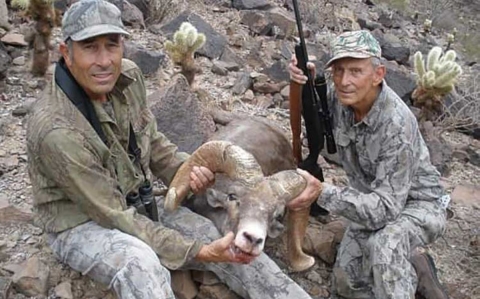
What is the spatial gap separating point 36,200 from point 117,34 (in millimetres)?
1186

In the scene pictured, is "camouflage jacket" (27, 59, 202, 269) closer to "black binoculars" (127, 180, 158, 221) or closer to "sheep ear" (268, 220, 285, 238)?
"black binoculars" (127, 180, 158, 221)

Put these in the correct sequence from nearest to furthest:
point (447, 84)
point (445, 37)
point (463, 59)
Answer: point (447, 84)
point (463, 59)
point (445, 37)

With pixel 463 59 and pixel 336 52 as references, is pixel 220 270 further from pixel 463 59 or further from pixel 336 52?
pixel 463 59

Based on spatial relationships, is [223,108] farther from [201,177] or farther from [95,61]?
[95,61]

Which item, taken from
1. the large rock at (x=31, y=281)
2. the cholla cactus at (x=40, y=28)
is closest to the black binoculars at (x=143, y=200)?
the large rock at (x=31, y=281)

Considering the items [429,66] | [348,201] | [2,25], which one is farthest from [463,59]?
[348,201]

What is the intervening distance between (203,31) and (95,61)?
17.8ft

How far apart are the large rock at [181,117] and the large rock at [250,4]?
5.28m

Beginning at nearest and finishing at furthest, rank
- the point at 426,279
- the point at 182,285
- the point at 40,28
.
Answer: the point at 182,285 < the point at 426,279 < the point at 40,28

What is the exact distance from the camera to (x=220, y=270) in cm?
471

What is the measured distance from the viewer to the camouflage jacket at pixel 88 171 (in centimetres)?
403

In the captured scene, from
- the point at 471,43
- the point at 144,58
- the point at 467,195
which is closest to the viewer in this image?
the point at 467,195

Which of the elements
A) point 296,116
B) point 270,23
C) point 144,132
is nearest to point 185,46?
point 296,116

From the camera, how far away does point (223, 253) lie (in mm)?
4102
